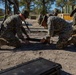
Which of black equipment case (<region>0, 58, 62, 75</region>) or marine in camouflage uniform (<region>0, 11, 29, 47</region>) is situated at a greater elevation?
marine in camouflage uniform (<region>0, 11, 29, 47</region>)

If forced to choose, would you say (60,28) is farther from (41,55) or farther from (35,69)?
(35,69)

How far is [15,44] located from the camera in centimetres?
615

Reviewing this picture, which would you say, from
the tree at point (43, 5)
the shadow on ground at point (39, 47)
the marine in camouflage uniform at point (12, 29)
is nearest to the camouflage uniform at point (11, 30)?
the marine in camouflage uniform at point (12, 29)

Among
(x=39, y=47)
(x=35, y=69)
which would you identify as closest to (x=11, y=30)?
(x=39, y=47)

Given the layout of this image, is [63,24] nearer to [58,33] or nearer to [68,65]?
[58,33]

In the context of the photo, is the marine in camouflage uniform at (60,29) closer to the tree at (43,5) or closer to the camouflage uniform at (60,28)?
the camouflage uniform at (60,28)

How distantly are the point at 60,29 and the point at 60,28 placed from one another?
4 centimetres

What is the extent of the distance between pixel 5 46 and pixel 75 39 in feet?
7.49

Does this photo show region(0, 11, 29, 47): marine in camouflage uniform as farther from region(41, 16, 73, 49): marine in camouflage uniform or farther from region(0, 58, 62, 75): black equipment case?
region(0, 58, 62, 75): black equipment case

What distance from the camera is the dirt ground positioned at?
461cm

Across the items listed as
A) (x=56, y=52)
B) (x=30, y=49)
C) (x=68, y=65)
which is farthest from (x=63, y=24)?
→ (x=68, y=65)

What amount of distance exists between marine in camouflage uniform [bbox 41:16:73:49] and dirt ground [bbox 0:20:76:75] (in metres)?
0.26

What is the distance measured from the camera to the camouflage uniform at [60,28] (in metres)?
5.71

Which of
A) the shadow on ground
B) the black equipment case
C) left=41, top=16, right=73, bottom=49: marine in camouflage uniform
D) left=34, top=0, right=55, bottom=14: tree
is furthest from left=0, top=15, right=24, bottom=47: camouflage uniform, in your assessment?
left=34, top=0, right=55, bottom=14: tree
